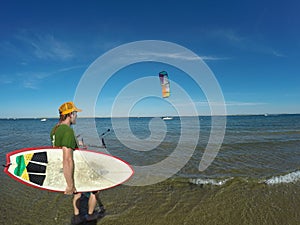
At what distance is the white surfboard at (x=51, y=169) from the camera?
4.29 metres

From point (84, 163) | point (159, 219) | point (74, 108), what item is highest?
point (74, 108)

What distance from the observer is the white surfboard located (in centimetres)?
429

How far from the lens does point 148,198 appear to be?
5.64m

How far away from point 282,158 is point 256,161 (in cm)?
168

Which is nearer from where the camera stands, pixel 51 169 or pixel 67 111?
pixel 67 111

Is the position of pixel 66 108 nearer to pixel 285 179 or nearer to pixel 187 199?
pixel 187 199

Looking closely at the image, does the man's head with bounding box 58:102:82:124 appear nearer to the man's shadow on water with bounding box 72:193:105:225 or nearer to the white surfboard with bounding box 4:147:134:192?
the white surfboard with bounding box 4:147:134:192

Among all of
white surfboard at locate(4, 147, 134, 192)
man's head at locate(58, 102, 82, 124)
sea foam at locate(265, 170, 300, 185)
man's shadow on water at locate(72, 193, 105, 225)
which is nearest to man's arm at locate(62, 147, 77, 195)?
man's head at locate(58, 102, 82, 124)

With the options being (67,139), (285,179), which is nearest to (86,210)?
(67,139)

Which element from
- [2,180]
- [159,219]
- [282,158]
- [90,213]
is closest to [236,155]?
[282,158]

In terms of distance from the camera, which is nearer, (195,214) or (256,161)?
(195,214)

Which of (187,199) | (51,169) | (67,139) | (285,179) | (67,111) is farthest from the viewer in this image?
(285,179)

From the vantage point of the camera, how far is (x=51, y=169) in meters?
4.41

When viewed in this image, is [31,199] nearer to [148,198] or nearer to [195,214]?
[148,198]
